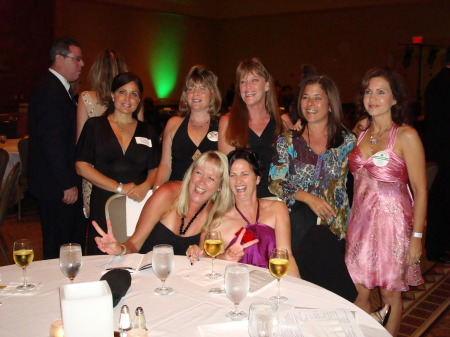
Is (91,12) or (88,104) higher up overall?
(91,12)

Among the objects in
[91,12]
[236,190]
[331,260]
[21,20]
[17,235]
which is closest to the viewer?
[331,260]

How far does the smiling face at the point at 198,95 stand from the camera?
3.28 m

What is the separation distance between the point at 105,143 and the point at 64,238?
780 mm

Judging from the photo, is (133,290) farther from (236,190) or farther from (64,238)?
(64,238)

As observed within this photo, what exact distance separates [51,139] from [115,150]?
446 millimetres

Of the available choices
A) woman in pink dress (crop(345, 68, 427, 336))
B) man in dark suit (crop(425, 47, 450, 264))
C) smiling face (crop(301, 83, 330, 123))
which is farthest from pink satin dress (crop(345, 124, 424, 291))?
man in dark suit (crop(425, 47, 450, 264))

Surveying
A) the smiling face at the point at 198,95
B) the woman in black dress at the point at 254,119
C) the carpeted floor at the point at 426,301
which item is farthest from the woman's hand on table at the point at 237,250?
the carpeted floor at the point at 426,301

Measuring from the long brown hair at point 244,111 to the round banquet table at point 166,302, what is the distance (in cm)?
119

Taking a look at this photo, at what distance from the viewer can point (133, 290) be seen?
1.80m

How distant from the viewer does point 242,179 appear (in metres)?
2.54

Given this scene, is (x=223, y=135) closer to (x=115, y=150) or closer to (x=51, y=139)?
(x=115, y=150)

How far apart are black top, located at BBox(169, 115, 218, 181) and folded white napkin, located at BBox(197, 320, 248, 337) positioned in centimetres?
188

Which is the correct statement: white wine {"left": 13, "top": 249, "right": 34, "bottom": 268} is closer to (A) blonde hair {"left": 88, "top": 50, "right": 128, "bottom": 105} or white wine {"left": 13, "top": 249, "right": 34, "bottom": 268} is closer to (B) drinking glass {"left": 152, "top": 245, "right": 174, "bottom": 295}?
(B) drinking glass {"left": 152, "top": 245, "right": 174, "bottom": 295}

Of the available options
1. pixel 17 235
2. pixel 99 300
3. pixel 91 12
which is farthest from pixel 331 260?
pixel 91 12
